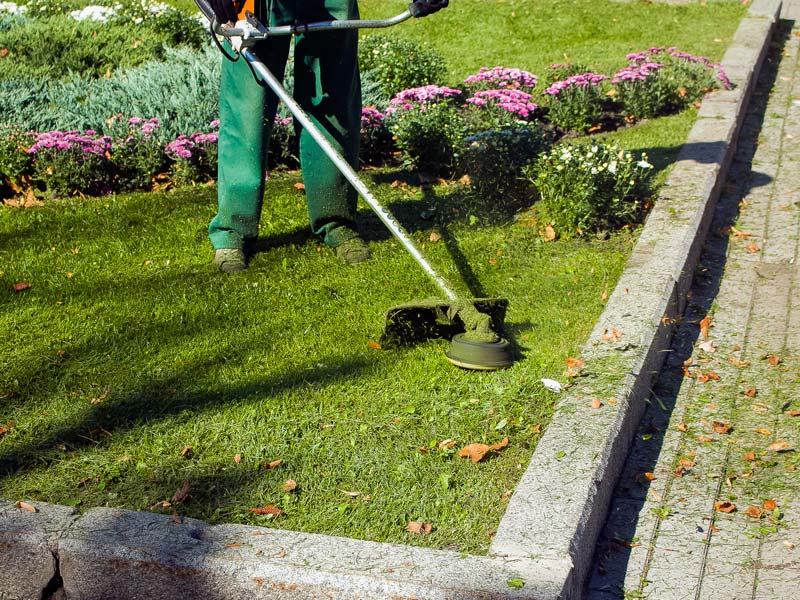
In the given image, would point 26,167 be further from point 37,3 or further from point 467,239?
point 37,3

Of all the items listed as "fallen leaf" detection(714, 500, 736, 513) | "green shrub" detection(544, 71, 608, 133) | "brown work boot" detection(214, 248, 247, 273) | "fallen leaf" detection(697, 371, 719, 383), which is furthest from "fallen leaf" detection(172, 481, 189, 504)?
"green shrub" detection(544, 71, 608, 133)

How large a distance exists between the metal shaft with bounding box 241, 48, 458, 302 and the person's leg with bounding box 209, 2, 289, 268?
208 millimetres

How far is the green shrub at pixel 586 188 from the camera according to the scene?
18.4 ft

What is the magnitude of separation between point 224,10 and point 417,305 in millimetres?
1513

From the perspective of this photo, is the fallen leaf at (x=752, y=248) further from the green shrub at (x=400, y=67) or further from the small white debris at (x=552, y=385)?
the green shrub at (x=400, y=67)

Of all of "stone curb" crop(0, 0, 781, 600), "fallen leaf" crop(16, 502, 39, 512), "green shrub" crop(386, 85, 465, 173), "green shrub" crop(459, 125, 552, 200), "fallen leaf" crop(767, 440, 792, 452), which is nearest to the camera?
"stone curb" crop(0, 0, 781, 600)

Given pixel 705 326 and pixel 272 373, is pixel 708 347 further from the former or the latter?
pixel 272 373

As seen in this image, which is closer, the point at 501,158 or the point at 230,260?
the point at 230,260

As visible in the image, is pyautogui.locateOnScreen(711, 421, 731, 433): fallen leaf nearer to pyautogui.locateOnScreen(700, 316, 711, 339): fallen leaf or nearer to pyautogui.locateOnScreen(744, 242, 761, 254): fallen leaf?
pyautogui.locateOnScreen(700, 316, 711, 339): fallen leaf

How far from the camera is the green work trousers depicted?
16.2 feet

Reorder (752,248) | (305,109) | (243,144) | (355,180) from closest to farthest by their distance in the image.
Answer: (355,180) < (243,144) < (305,109) < (752,248)

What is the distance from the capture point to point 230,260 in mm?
5145

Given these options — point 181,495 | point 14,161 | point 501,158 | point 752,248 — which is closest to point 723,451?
point 181,495

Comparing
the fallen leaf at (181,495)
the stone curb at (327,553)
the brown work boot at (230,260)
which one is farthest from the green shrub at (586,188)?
the fallen leaf at (181,495)
